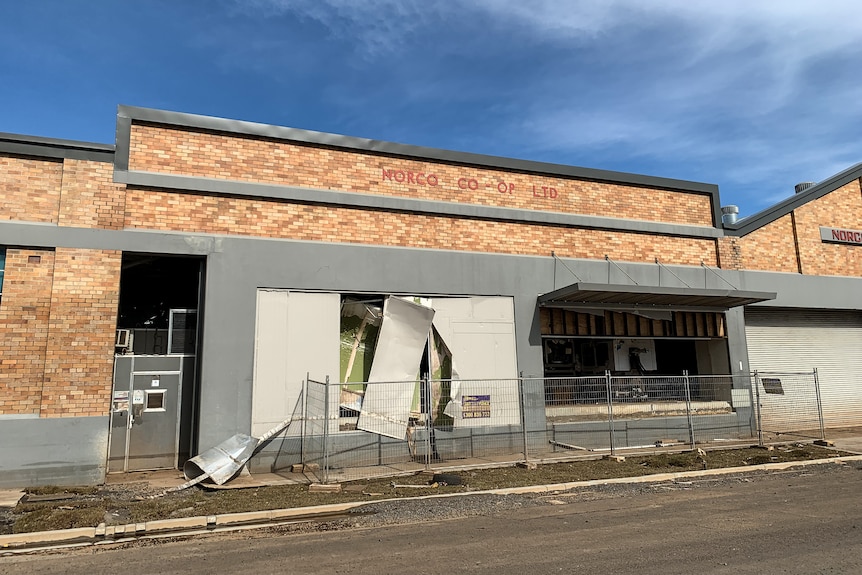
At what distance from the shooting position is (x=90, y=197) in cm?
1169

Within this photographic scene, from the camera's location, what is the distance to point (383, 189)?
1415cm

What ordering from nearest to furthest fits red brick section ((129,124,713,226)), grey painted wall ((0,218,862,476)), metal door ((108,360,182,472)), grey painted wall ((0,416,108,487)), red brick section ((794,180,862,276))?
1. grey painted wall ((0,416,108,487))
2. grey painted wall ((0,218,862,476))
3. metal door ((108,360,182,472))
4. red brick section ((129,124,713,226))
5. red brick section ((794,180,862,276))

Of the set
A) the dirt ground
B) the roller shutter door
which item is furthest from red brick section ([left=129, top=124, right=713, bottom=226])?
the dirt ground

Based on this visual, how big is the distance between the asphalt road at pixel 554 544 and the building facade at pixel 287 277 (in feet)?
15.3

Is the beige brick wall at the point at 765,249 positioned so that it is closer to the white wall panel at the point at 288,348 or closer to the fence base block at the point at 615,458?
the fence base block at the point at 615,458

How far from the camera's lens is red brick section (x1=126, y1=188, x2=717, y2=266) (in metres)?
12.3

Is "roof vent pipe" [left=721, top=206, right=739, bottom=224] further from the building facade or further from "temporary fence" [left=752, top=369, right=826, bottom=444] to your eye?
"temporary fence" [left=752, top=369, right=826, bottom=444]

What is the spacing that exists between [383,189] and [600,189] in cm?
633

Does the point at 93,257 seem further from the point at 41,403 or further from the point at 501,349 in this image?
the point at 501,349

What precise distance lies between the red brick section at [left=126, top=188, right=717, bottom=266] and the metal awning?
1.35 metres

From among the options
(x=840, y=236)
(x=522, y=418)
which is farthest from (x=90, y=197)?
(x=840, y=236)

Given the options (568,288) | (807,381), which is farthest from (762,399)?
(568,288)

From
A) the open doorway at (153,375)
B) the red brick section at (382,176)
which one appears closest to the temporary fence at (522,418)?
the open doorway at (153,375)

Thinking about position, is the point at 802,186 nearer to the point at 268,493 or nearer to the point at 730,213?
the point at 730,213
